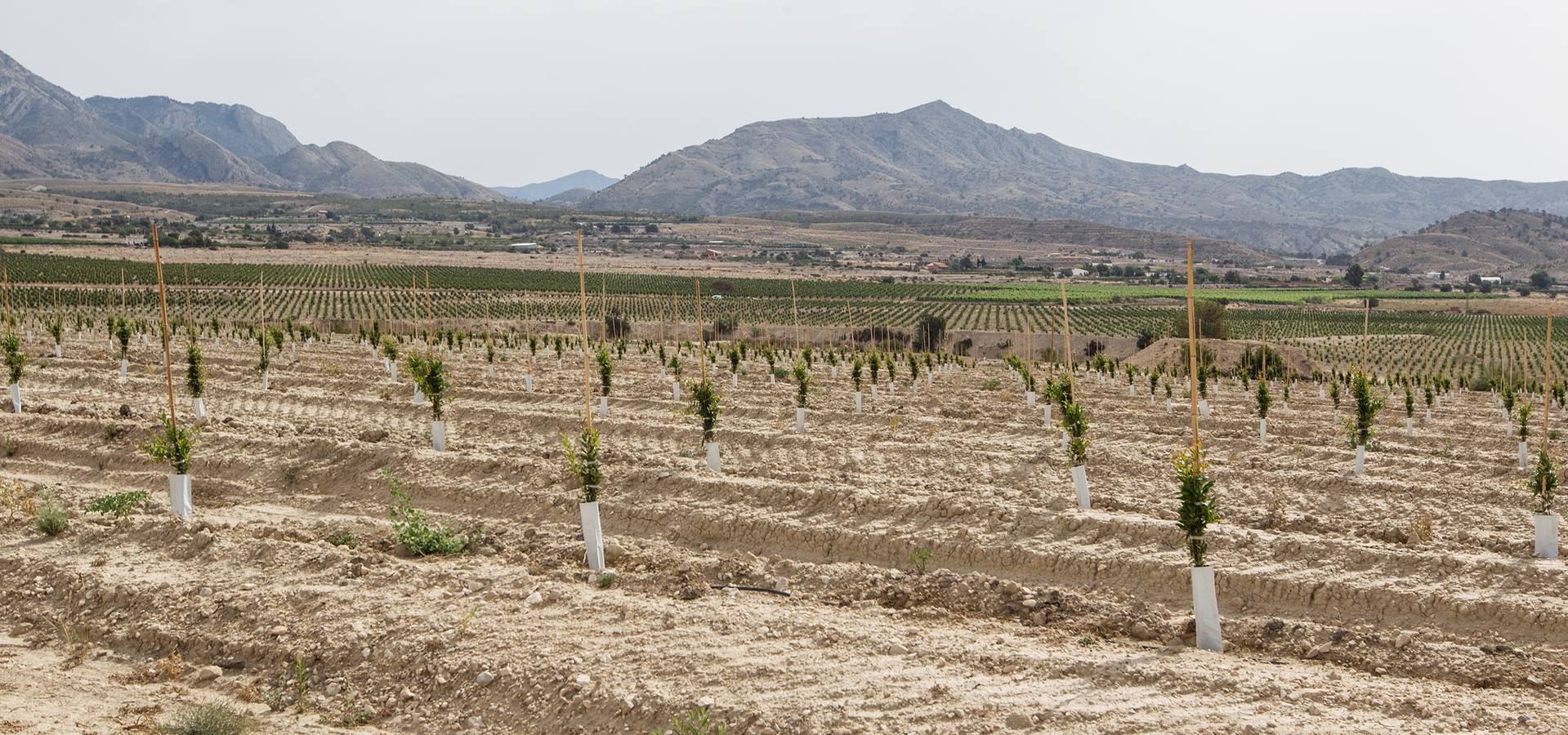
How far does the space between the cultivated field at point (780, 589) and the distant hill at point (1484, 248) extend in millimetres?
152776

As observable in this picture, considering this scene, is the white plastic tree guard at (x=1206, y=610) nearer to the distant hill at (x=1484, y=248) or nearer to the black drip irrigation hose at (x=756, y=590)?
the black drip irrigation hose at (x=756, y=590)

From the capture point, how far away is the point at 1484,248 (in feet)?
517

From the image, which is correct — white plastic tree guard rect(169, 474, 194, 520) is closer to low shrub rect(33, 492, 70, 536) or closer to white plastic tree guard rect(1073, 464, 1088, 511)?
low shrub rect(33, 492, 70, 536)

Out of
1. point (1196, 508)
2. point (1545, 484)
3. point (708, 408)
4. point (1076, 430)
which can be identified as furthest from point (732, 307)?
point (1196, 508)

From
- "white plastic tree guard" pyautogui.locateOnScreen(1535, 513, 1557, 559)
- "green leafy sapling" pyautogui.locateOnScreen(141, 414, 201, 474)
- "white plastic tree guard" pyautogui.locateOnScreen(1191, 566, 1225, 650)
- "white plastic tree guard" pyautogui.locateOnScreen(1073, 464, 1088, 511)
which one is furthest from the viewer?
"white plastic tree guard" pyautogui.locateOnScreen(1073, 464, 1088, 511)

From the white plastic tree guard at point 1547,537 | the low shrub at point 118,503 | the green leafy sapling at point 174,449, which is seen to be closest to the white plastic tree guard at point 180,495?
the green leafy sapling at point 174,449

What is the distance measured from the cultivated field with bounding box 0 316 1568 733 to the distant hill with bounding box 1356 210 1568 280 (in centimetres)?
15278

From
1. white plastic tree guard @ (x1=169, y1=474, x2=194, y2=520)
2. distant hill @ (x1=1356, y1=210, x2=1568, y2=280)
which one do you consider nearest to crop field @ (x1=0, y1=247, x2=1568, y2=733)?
white plastic tree guard @ (x1=169, y1=474, x2=194, y2=520)

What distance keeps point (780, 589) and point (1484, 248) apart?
179552 millimetres

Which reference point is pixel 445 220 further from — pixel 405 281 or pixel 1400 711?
pixel 1400 711

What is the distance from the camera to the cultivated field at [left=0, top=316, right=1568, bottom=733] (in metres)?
7.54

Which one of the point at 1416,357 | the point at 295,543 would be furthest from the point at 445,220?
the point at 295,543

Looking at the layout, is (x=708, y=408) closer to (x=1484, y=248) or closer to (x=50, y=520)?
(x=50, y=520)

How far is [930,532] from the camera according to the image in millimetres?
11625
